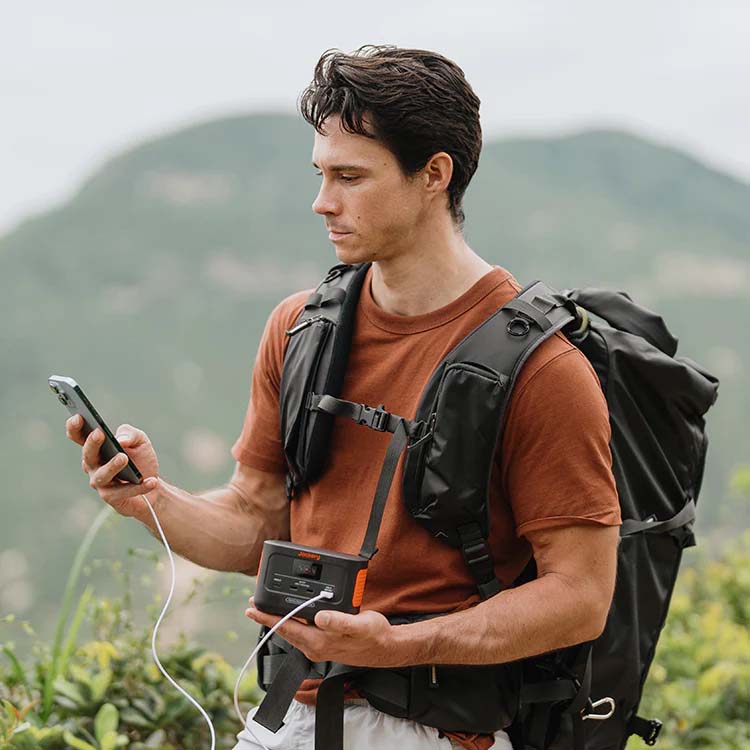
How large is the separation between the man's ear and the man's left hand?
93 centimetres

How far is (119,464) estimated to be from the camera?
2.27m

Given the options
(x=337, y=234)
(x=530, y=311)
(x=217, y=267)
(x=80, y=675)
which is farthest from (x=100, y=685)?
(x=217, y=267)

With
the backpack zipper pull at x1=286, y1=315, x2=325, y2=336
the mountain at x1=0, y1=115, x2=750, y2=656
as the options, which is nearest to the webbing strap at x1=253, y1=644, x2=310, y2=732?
the backpack zipper pull at x1=286, y1=315, x2=325, y2=336

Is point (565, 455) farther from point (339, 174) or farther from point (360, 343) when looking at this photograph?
point (339, 174)

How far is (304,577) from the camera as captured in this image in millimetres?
2088

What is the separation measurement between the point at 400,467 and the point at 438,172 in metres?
0.64

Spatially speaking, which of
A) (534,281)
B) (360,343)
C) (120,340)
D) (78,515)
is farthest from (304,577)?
(120,340)

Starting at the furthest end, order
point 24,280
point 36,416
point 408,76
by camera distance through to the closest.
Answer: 1. point 24,280
2. point 36,416
3. point 408,76

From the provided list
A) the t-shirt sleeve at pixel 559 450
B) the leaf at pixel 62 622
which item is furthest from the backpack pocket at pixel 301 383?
the leaf at pixel 62 622

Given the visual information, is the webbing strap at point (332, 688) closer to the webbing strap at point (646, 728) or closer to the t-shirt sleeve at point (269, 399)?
the t-shirt sleeve at point (269, 399)

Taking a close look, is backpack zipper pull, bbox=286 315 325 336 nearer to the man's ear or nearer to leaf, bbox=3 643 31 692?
the man's ear

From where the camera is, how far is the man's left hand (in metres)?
1.96

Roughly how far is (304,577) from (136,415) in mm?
24450

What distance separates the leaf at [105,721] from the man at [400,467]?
0.62 m
